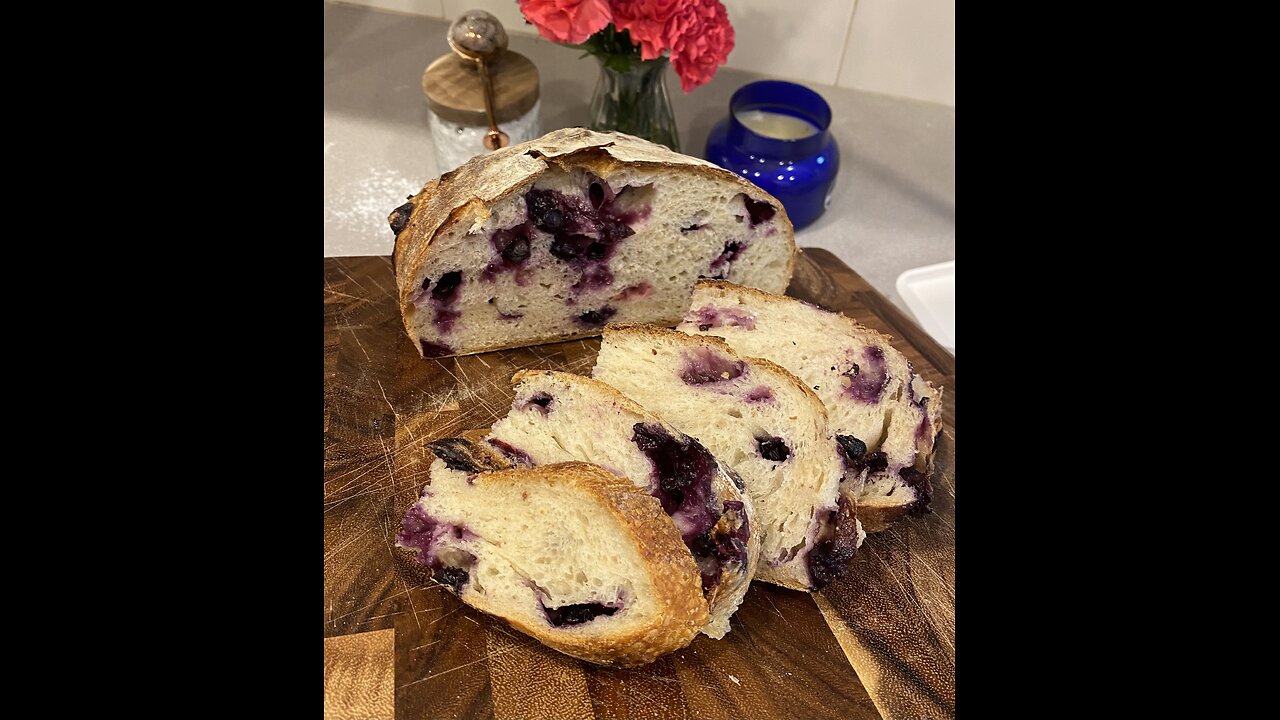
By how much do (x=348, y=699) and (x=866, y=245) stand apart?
2807mm

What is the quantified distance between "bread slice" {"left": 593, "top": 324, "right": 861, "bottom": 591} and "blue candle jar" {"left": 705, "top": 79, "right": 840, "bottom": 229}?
1.23 meters

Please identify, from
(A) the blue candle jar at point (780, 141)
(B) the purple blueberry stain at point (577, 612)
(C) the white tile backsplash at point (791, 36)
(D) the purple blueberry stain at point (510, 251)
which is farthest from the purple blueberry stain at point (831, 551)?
(C) the white tile backsplash at point (791, 36)

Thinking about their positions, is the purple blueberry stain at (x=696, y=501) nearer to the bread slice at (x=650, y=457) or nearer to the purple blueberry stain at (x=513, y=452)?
the bread slice at (x=650, y=457)

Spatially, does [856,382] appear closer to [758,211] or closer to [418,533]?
[758,211]

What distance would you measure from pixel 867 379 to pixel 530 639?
3.54 ft

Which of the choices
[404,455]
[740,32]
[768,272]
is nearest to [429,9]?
[740,32]

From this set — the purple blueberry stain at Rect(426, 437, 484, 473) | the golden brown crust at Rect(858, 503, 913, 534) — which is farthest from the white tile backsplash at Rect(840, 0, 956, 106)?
the purple blueberry stain at Rect(426, 437, 484, 473)

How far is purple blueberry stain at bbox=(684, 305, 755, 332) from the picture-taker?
2.50 metres

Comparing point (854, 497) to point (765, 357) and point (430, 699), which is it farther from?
point (430, 699)

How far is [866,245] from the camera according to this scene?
383 centimetres

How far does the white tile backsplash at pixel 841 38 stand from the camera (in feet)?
11.5

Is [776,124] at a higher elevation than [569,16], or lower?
lower

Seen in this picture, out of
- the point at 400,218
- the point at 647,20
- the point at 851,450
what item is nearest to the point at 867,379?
the point at 851,450

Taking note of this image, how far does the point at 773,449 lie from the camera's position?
2.13 m
